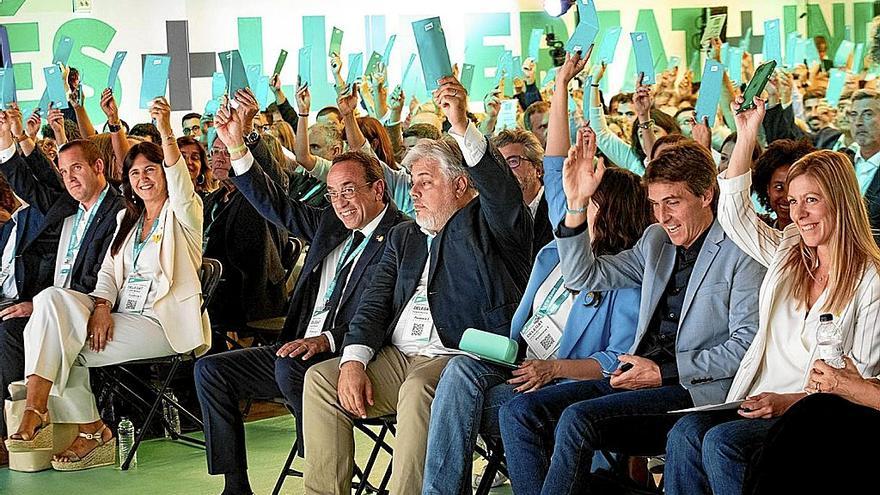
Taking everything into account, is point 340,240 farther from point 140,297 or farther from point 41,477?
point 41,477

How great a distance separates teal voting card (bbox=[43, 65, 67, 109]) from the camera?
6469 millimetres

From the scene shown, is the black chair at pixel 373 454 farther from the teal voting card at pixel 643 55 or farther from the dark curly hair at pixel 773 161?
the teal voting card at pixel 643 55

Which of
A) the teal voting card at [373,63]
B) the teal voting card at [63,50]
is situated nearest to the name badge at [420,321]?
the teal voting card at [63,50]

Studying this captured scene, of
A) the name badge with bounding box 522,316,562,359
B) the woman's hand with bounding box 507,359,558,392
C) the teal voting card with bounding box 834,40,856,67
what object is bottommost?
the woman's hand with bounding box 507,359,558,392

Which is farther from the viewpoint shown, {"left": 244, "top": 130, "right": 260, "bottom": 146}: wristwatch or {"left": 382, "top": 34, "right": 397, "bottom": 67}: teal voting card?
{"left": 382, "top": 34, "right": 397, "bottom": 67}: teal voting card

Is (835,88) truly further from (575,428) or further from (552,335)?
(575,428)

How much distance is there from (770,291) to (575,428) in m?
0.64

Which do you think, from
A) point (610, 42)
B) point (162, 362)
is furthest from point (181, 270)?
point (610, 42)

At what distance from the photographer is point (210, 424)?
471 centimetres

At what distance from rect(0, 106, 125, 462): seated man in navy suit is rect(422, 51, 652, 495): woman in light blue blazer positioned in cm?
255

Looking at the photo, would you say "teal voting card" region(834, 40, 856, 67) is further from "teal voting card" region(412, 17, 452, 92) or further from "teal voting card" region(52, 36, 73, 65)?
"teal voting card" region(52, 36, 73, 65)

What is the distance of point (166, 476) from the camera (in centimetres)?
538

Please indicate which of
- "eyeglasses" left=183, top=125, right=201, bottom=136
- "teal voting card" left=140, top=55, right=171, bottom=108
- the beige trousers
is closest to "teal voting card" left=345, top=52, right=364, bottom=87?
"eyeglasses" left=183, top=125, right=201, bottom=136

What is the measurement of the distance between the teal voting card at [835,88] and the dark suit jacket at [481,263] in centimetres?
330
